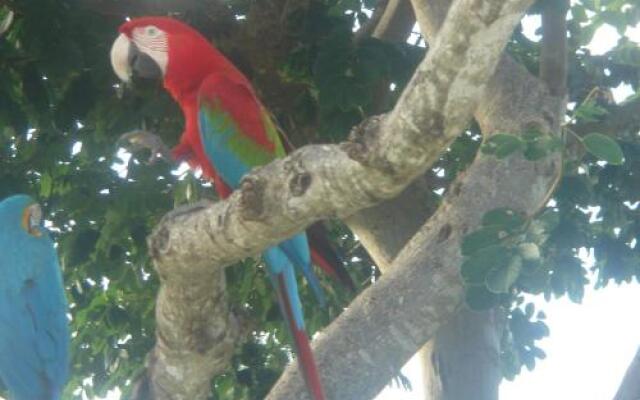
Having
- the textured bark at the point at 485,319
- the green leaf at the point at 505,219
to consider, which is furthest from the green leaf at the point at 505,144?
the textured bark at the point at 485,319

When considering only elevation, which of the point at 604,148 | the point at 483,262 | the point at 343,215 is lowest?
the point at 483,262

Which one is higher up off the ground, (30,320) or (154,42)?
(154,42)

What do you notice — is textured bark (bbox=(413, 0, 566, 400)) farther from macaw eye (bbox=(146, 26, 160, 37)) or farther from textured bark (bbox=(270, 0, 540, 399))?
macaw eye (bbox=(146, 26, 160, 37))

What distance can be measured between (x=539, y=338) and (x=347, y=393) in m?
1.81

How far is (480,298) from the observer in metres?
2.95

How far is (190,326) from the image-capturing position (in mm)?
2896

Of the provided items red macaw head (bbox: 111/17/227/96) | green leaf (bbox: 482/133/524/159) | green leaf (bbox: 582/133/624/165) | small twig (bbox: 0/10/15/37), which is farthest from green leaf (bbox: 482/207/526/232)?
small twig (bbox: 0/10/15/37)

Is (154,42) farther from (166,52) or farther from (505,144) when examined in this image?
(505,144)

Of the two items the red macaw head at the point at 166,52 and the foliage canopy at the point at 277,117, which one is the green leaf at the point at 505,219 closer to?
the foliage canopy at the point at 277,117

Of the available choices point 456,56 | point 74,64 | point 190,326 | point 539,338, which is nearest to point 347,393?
point 190,326

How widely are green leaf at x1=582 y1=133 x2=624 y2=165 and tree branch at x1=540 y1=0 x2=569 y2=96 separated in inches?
32.1

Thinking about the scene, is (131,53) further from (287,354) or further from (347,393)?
(287,354)

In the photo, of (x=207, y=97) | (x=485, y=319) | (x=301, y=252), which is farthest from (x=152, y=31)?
(x=485, y=319)

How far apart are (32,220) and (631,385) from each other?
74.7 inches
